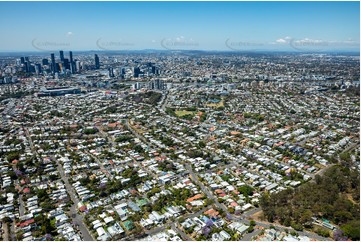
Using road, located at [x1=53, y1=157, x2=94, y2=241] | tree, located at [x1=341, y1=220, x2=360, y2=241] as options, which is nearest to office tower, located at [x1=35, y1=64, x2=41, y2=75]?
road, located at [x1=53, y1=157, x2=94, y2=241]

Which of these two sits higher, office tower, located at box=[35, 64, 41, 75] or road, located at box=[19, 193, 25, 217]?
office tower, located at box=[35, 64, 41, 75]

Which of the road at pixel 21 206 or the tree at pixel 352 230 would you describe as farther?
the road at pixel 21 206

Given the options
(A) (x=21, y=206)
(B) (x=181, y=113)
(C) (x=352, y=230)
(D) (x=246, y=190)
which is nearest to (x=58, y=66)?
(B) (x=181, y=113)

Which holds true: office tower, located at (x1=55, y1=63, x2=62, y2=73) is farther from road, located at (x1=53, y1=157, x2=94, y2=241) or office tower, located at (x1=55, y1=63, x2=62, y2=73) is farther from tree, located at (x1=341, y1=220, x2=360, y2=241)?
tree, located at (x1=341, y1=220, x2=360, y2=241)

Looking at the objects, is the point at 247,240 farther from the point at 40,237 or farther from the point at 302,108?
the point at 302,108

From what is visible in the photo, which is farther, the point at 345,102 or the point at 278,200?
the point at 345,102

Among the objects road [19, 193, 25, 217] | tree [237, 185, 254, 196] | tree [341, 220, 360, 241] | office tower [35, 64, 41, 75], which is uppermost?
office tower [35, 64, 41, 75]

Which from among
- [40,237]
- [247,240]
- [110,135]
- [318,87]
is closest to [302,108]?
[318,87]

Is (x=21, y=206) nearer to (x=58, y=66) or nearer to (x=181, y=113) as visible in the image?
(x=181, y=113)

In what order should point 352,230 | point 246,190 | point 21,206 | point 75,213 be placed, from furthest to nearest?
1. point 246,190
2. point 21,206
3. point 75,213
4. point 352,230

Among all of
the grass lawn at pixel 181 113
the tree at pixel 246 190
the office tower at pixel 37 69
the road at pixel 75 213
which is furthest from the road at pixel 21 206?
the office tower at pixel 37 69

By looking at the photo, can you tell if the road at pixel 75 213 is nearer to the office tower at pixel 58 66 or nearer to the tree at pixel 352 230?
the tree at pixel 352 230
